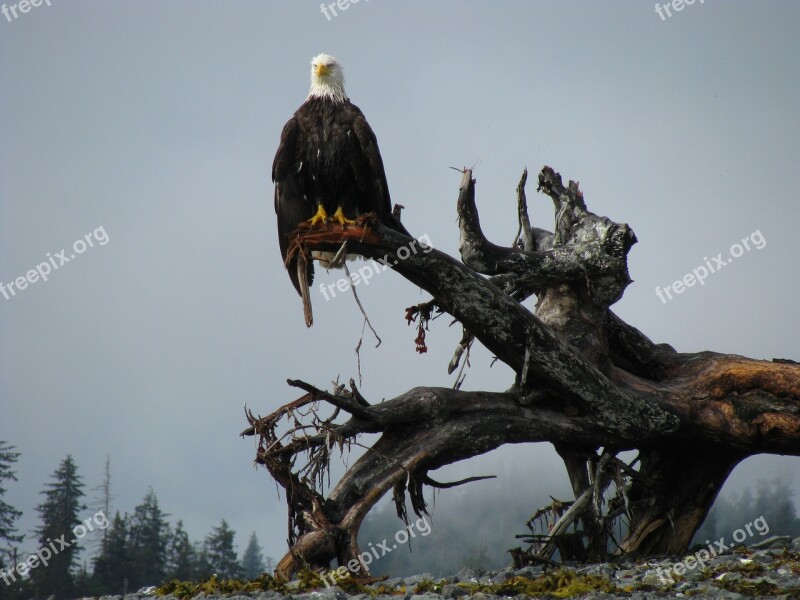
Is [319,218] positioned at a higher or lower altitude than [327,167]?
lower

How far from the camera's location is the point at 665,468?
9000 millimetres

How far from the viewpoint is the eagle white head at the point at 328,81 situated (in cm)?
809

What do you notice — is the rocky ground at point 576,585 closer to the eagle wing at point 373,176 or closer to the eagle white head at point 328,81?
the eagle wing at point 373,176

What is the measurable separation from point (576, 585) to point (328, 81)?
5093mm

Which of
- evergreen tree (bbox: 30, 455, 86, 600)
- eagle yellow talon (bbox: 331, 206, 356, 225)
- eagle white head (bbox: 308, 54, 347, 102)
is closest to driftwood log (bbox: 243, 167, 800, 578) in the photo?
eagle yellow talon (bbox: 331, 206, 356, 225)

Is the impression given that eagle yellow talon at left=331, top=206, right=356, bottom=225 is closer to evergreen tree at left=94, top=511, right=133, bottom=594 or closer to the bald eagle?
the bald eagle

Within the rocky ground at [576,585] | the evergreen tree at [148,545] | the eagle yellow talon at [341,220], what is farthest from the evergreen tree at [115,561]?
the eagle yellow talon at [341,220]

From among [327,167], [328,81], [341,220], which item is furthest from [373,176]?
[328,81]

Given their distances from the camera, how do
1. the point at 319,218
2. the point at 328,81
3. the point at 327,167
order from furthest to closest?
the point at 328,81 → the point at 327,167 → the point at 319,218

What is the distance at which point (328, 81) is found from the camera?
8.17m

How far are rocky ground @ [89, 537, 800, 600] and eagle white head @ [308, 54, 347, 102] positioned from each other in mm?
4387

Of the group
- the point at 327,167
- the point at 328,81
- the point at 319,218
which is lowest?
the point at 319,218

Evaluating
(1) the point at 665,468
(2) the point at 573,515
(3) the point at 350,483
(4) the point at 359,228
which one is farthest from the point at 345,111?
(1) the point at 665,468

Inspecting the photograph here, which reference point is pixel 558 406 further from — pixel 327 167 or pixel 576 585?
pixel 327 167
